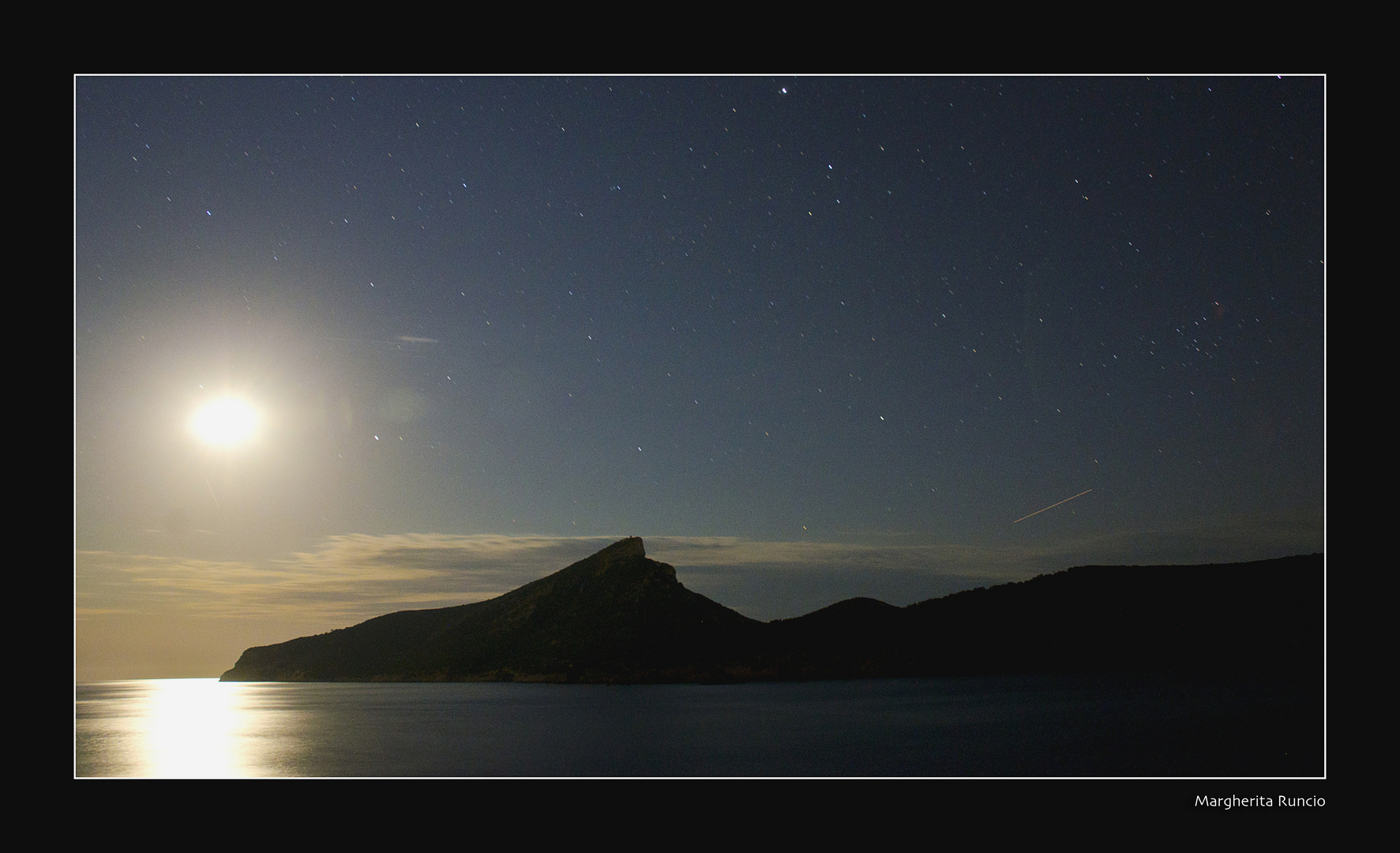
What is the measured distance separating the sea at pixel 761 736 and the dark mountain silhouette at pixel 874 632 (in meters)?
27.2

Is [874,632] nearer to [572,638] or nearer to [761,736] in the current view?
[572,638]

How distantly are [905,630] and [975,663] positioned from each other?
39.6 ft

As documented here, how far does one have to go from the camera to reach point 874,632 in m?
112

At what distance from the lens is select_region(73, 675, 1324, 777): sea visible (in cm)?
2695

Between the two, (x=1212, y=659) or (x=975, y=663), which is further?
(x=975, y=663)

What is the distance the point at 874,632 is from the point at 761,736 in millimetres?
80520

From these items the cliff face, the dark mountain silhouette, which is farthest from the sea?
the cliff face

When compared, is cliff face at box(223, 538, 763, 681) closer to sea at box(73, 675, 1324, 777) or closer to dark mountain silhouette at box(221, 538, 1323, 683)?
dark mountain silhouette at box(221, 538, 1323, 683)

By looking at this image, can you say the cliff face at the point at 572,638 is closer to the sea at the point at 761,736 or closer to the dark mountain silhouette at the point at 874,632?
the dark mountain silhouette at the point at 874,632

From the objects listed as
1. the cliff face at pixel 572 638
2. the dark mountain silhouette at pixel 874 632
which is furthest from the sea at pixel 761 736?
the cliff face at pixel 572 638
